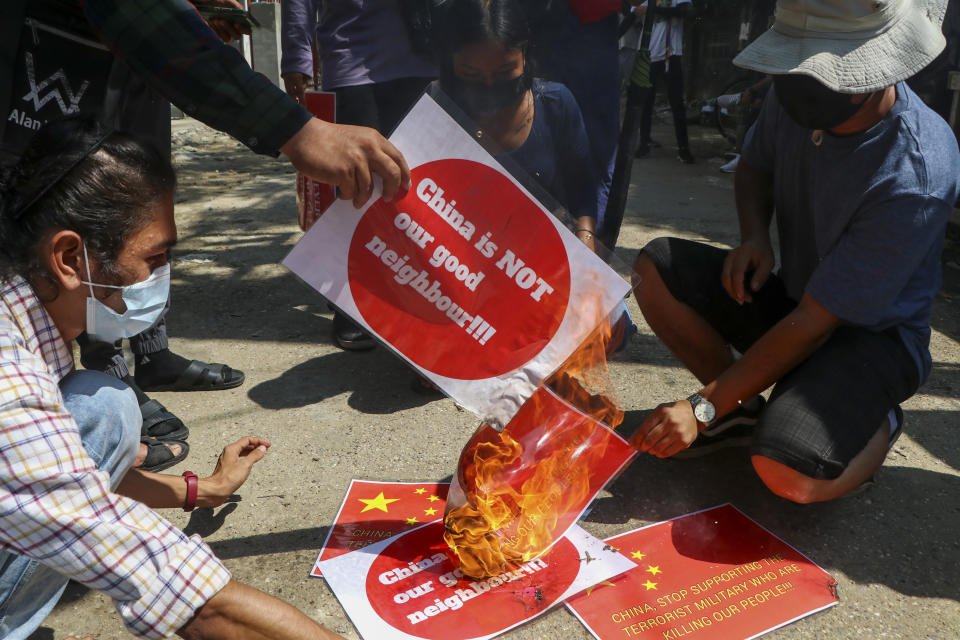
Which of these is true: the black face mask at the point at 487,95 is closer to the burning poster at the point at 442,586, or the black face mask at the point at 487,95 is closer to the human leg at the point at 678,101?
the burning poster at the point at 442,586

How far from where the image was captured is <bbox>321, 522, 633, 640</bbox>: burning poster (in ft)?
5.71

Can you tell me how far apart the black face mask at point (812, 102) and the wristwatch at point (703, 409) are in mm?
781

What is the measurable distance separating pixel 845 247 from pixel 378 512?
1463 millimetres

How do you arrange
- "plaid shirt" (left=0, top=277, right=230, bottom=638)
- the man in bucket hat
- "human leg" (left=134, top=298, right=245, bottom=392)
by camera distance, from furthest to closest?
"human leg" (left=134, top=298, right=245, bottom=392)
the man in bucket hat
"plaid shirt" (left=0, top=277, right=230, bottom=638)

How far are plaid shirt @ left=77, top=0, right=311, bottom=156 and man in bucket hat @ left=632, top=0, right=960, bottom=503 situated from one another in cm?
97

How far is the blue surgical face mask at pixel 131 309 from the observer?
59.7 inches

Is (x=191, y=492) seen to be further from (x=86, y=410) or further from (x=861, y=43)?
(x=861, y=43)

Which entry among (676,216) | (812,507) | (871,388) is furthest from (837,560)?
(676,216)

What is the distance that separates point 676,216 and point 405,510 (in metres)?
4.30

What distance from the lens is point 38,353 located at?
56.3 inches

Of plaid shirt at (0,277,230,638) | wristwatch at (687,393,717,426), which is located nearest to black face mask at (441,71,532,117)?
wristwatch at (687,393,717,426)

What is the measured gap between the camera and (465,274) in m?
1.66

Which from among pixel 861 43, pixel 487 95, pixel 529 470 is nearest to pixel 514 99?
pixel 487 95

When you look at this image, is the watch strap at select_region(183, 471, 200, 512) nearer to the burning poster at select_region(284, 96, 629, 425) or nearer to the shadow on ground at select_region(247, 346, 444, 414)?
the burning poster at select_region(284, 96, 629, 425)
